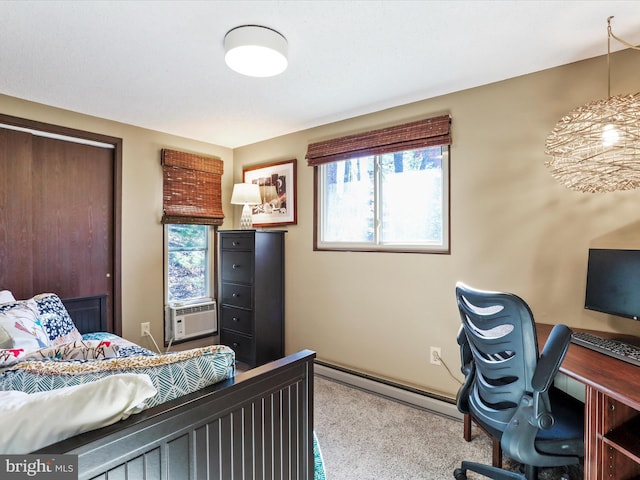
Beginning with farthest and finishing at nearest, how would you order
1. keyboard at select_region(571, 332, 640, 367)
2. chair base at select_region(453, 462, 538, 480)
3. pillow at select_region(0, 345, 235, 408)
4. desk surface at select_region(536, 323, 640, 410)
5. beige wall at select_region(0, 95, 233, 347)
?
beige wall at select_region(0, 95, 233, 347), chair base at select_region(453, 462, 538, 480), keyboard at select_region(571, 332, 640, 367), desk surface at select_region(536, 323, 640, 410), pillow at select_region(0, 345, 235, 408)

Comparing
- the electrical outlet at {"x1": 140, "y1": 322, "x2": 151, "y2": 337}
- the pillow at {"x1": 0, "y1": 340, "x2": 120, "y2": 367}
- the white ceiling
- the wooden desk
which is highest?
the white ceiling

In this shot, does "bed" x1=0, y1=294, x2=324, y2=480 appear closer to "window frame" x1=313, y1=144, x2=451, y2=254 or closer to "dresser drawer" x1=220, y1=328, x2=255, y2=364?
"window frame" x1=313, y1=144, x2=451, y2=254

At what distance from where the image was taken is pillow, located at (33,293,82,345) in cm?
218

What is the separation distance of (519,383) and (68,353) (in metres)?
1.78

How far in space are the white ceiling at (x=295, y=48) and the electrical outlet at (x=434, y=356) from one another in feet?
6.14

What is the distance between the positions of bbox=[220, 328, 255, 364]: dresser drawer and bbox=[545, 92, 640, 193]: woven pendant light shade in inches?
106

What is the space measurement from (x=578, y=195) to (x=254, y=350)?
2717 mm

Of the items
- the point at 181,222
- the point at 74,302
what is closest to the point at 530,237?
Result: the point at 181,222

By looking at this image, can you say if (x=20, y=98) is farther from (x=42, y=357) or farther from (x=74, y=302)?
(x=42, y=357)

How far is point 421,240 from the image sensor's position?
2621mm

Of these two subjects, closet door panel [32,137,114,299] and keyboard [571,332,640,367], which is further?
closet door panel [32,137,114,299]

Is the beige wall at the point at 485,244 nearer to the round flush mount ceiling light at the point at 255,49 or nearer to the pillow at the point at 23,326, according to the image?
the round flush mount ceiling light at the point at 255,49

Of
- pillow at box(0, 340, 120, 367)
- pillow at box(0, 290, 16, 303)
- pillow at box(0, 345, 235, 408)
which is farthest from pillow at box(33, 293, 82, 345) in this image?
pillow at box(0, 345, 235, 408)

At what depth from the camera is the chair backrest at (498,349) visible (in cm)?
133
